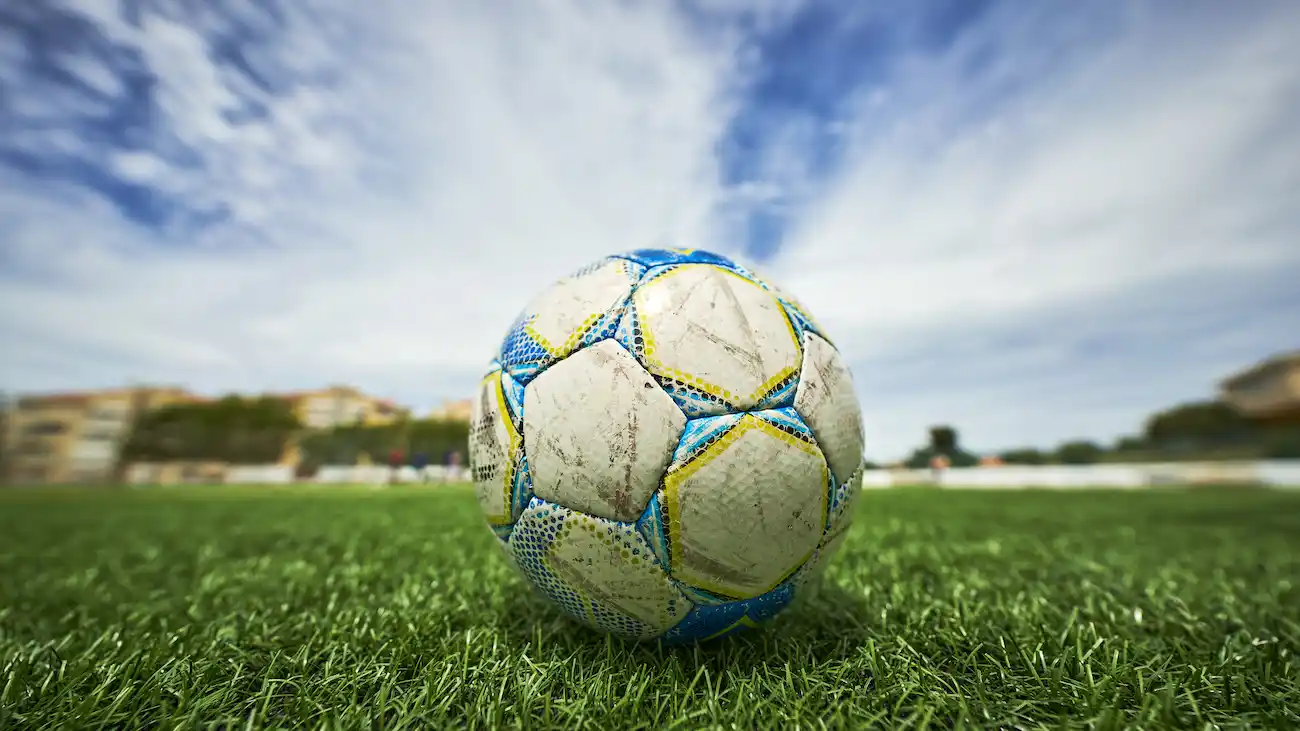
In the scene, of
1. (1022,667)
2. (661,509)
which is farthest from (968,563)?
(661,509)

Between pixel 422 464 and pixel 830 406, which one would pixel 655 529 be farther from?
pixel 422 464

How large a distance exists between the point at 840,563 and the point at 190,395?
285 feet

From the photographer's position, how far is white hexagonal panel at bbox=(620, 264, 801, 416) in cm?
191

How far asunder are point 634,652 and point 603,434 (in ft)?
3.10

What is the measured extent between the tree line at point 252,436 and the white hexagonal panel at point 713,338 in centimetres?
3976

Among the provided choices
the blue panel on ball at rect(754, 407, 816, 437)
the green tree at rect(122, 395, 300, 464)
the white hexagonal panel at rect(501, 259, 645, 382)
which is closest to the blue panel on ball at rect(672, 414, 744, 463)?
the blue panel on ball at rect(754, 407, 816, 437)

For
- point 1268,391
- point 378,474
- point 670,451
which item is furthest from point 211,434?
point 1268,391

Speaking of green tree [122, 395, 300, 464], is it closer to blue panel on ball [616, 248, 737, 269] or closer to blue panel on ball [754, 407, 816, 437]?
blue panel on ball [616, 248, 737, 269]

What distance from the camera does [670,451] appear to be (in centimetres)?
186

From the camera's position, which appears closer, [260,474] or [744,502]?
[744,502]

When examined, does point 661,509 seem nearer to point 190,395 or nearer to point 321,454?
point 321,454

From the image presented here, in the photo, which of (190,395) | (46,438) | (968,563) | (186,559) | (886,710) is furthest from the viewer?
(190,395)

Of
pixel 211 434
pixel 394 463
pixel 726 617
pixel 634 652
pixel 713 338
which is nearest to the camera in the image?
pixel 713 338

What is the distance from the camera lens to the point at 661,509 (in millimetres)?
1871
